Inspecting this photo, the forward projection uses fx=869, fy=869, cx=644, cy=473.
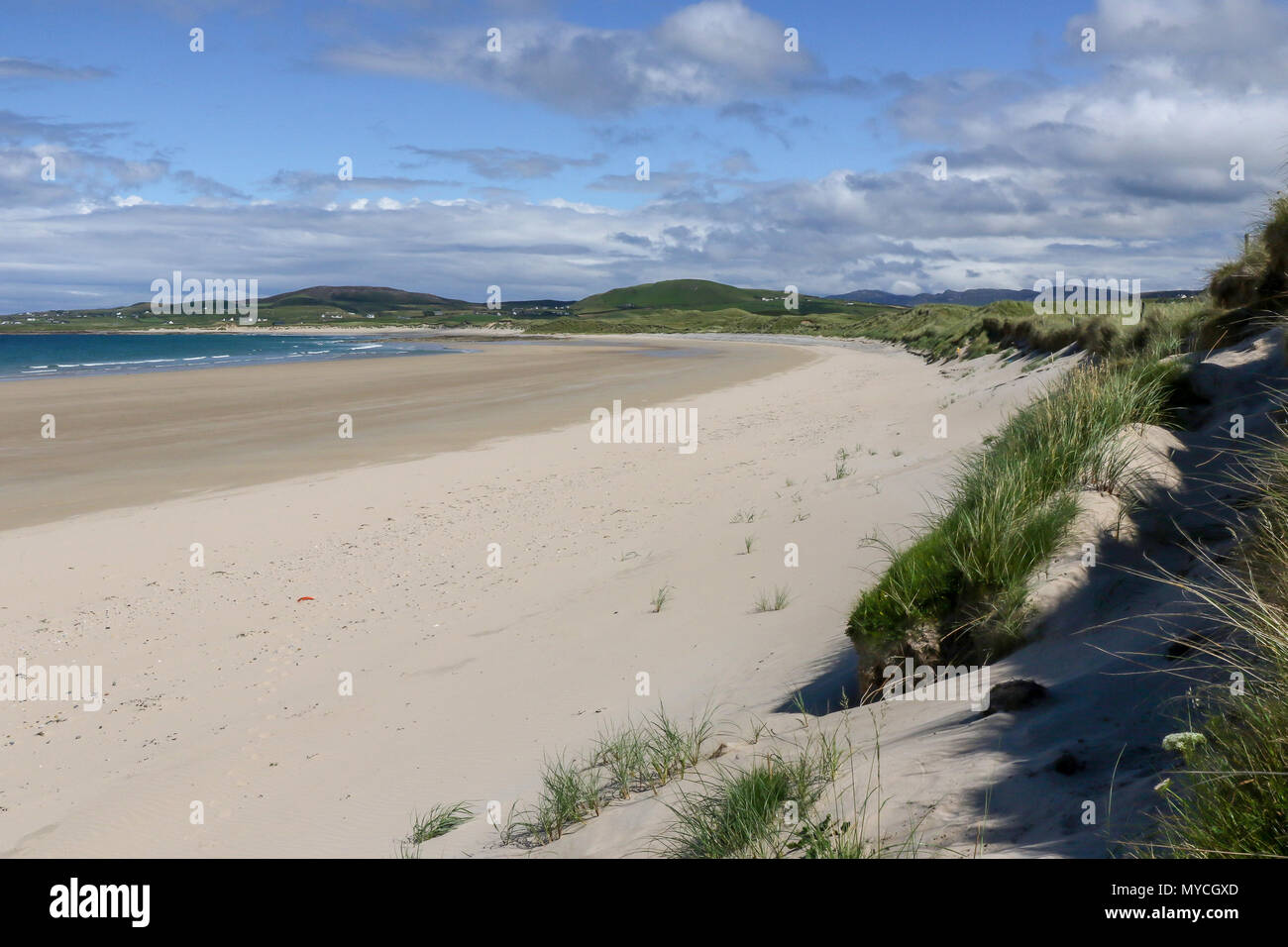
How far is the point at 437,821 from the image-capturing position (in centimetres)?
452

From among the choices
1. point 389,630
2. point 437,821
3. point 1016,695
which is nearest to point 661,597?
point 389,630

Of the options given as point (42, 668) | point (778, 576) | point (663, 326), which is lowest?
point (42, 668)

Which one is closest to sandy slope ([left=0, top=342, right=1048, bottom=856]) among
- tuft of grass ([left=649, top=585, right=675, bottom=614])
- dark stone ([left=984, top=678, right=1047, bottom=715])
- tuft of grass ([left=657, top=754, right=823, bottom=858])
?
tuft of grass ([left=649, top=585, right=675, bottom=614])

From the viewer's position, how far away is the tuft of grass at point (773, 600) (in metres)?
7.50

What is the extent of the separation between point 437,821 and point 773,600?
13.0 feet

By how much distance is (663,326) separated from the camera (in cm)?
12381

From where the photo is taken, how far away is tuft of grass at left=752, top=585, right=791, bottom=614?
7.50 meters

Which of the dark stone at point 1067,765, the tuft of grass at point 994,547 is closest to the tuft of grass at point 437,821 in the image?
the tuft of grass at point 994,547

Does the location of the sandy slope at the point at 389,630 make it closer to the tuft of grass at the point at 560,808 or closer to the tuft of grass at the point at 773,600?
the tuft of grass at the point at 773,600

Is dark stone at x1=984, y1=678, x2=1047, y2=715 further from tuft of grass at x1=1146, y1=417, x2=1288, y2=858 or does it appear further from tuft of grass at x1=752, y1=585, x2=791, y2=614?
tuft of grass at x1=752, y1=585, x2=791, y2=614

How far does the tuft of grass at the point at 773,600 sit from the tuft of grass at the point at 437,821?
346 cm

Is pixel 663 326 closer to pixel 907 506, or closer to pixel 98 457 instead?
pixel 98 457
